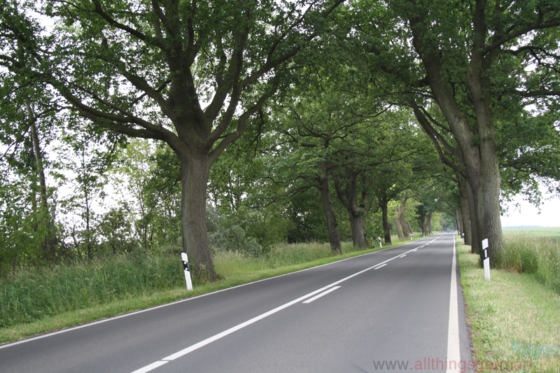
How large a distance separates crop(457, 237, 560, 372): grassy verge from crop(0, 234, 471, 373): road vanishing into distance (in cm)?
26

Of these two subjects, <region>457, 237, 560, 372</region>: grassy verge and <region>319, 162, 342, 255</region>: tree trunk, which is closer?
<region>457, 237, 560, 372</region>: grassy verge

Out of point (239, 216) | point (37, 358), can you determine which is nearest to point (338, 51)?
point (37, 358)

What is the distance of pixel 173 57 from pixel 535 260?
13.5 m

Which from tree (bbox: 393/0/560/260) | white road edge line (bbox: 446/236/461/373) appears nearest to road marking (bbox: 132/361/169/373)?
white road edge line (bbox: 446/236/461/373)

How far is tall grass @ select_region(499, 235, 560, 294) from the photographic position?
9938 mm

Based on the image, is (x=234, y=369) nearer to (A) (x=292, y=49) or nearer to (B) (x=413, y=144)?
(A) (x=292, y=49)

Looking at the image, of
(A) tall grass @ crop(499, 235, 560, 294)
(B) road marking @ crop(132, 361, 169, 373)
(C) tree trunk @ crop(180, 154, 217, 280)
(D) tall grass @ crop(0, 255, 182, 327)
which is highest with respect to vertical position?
(C) tree trunk @ crop(180, 154, 217, 280)

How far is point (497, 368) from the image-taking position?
149 inches

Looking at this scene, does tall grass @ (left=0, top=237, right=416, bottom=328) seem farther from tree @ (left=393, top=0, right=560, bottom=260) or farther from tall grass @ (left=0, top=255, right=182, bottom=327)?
tree @ (left=393, top=0, right=560, bottom=260)

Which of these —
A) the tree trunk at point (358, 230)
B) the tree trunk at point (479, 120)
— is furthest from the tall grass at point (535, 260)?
the tree trunk at point (358, 230)

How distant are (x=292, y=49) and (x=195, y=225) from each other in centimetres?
675

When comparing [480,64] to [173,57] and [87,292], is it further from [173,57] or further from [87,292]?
[87,292]

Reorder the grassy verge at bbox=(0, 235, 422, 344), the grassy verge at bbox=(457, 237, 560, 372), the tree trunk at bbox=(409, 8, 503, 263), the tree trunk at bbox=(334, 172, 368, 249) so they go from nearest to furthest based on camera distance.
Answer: the grassy verge at bbox=(457, 237, 560, 372)
the grassy verge at bbox=(0, 235, 422, 344)
the tree trunk at bbox=(409, 8, 503, 263)
the tree trunk at bbox=(334, 172, 368, 249)

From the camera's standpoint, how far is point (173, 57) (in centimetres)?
1247
